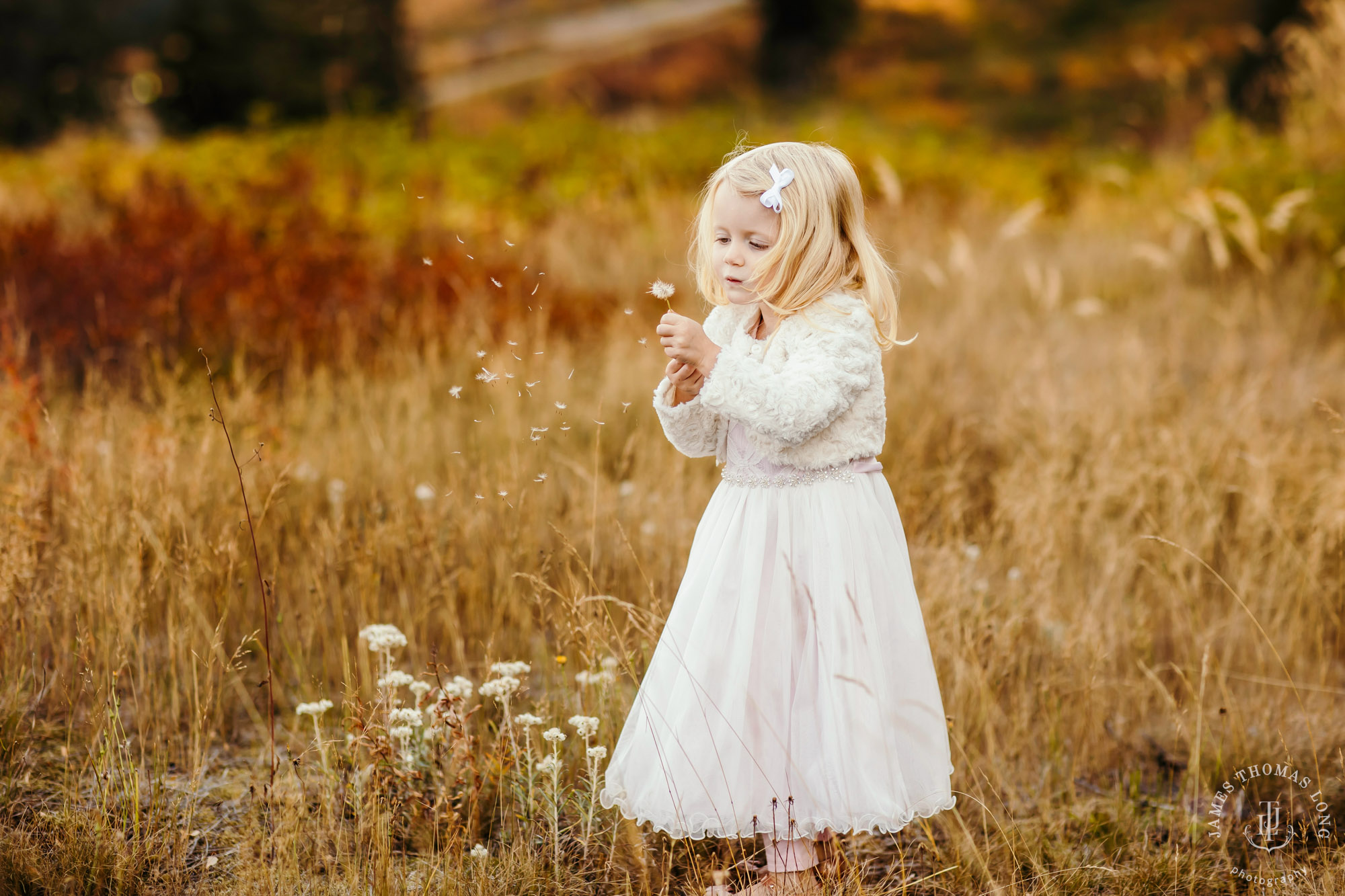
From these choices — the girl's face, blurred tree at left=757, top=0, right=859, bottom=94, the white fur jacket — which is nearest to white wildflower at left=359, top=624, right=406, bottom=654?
the white fur jacket

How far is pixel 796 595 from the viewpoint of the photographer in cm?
208

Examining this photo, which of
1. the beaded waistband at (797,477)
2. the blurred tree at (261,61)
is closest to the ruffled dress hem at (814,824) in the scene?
the beaded waistband at (797,477)

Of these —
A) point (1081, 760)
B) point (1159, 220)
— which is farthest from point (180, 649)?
point (1159, 220)

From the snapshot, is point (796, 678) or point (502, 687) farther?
point (502, 687)

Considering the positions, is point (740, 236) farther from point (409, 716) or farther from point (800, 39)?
point (800, 39)

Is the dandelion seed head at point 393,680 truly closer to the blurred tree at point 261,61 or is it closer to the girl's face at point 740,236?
the girl's face at point 740,236

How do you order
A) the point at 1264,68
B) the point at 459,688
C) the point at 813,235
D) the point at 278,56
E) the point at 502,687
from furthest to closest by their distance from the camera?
the point at 278,56 → the point at 1264,68 → the point at 459,688 → the point at 502,687 → the point at 813,235

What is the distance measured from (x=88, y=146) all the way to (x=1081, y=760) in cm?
1051

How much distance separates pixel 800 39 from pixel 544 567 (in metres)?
21.0

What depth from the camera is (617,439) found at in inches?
173

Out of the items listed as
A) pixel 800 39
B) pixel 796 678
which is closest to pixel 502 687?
pixel 796 678

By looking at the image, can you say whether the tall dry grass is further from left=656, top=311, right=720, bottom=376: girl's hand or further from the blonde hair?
the blonde hair

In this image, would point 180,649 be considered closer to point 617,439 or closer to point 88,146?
point 617,439

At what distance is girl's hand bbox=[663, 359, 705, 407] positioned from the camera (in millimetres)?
1988
